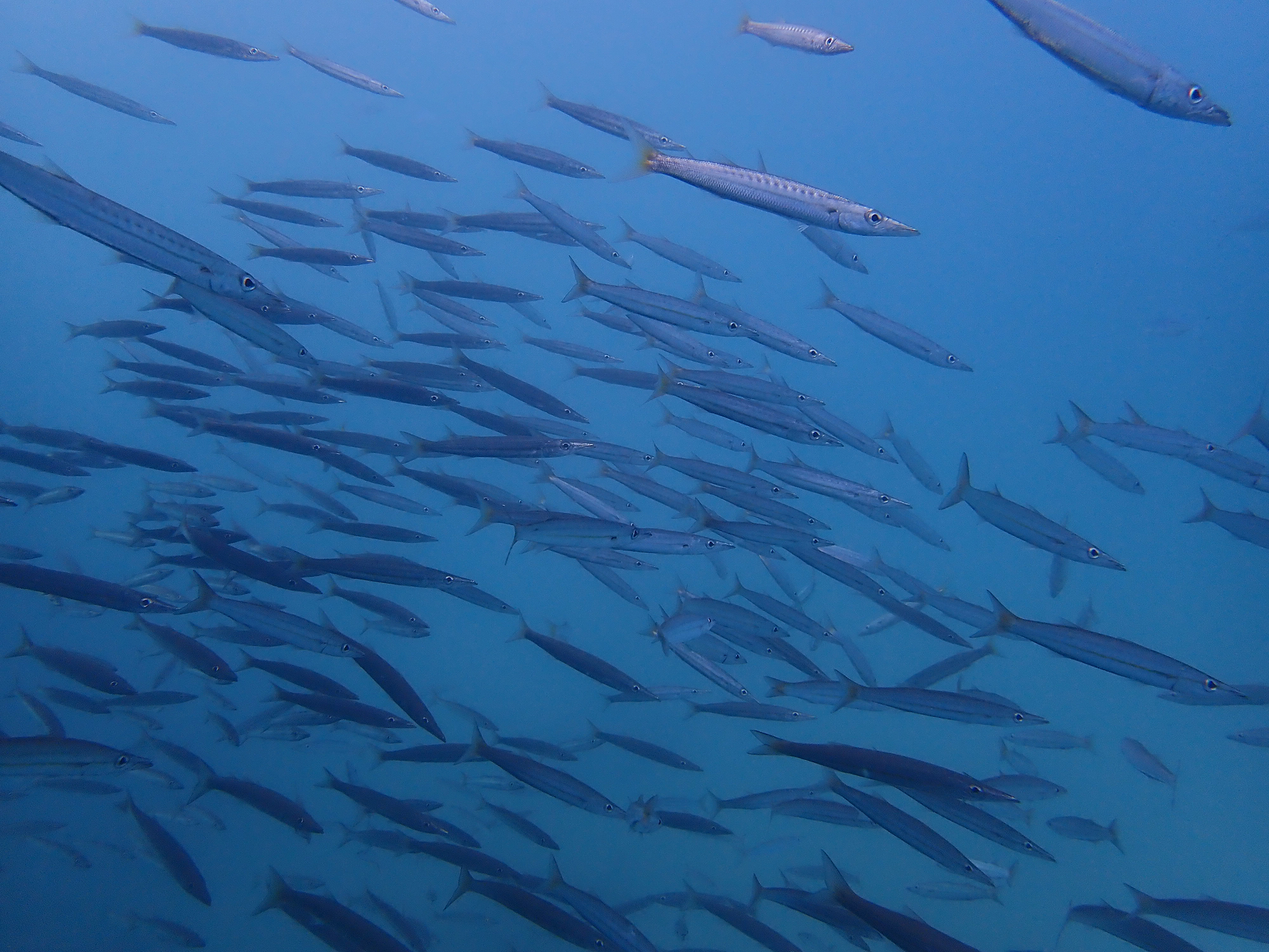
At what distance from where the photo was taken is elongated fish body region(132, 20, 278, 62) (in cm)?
561

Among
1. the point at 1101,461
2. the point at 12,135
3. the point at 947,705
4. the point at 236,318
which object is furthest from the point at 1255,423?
the point at 12,135

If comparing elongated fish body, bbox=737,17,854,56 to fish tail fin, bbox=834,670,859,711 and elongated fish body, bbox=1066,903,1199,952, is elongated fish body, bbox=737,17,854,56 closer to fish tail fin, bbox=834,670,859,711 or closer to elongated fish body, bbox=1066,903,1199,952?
fish tail fin, bbox=834,670,859,711

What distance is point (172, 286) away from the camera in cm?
289

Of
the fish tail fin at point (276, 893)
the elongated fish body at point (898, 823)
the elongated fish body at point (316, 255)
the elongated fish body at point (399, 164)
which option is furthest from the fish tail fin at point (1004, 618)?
the elongated fish body at point (399, 164)

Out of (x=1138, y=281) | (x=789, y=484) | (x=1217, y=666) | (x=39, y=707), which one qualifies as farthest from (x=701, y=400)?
(x=1138, y=281)

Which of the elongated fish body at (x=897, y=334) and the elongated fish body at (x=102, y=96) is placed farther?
the elongated fish body at (x=102, y=96)

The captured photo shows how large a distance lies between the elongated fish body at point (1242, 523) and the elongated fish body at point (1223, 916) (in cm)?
280

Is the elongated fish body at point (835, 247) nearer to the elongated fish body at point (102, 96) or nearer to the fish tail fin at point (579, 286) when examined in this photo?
the fish tail fin at point (579, 286)

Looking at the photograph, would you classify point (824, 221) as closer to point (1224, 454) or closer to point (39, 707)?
point (1224, 454)

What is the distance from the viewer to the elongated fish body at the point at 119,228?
6.91 ft

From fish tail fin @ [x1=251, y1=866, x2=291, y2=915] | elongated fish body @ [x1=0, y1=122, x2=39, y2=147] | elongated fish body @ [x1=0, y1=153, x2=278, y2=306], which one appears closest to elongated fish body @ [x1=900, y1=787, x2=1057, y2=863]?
elongated fish body @ [x1=0, y1=153, x2=278, y2=306]

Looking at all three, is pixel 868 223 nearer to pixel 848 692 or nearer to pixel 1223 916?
pixel 848 692

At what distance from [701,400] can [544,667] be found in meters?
9.57

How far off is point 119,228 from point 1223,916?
655cm
